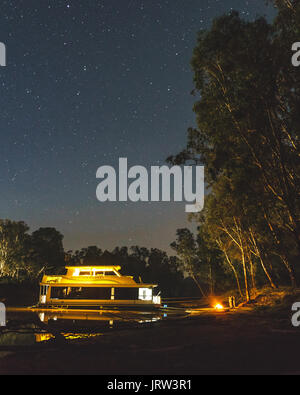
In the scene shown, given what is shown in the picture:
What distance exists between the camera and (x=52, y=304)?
28.7 meters

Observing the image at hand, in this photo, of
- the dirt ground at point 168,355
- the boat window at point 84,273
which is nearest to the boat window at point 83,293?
the boat window at point 84,273

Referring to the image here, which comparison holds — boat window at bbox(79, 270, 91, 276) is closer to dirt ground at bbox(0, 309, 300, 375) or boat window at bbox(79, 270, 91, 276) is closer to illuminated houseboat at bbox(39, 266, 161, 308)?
illuminated houseboat at bbox(39, 266, 161, 308)

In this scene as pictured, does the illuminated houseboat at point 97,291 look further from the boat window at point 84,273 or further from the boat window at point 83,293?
the boat window at point 84,273

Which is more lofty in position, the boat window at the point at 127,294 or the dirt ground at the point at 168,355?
the dirt ground at the point at 168,355

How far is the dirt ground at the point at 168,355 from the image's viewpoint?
23.8ft

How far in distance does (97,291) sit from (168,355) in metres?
20.8

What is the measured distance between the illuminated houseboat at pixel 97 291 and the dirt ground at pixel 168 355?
14.7 metres

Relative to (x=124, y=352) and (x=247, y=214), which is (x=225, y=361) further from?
(x=247, y=214)

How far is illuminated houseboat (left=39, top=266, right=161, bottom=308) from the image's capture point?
2721cm

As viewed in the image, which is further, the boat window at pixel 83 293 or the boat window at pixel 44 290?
the boat window at pixel 44 290

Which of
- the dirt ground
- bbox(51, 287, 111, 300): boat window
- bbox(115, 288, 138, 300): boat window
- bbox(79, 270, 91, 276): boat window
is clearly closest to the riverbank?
the dirt ground

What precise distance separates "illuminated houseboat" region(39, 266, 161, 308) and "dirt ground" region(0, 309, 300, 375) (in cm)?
1466
